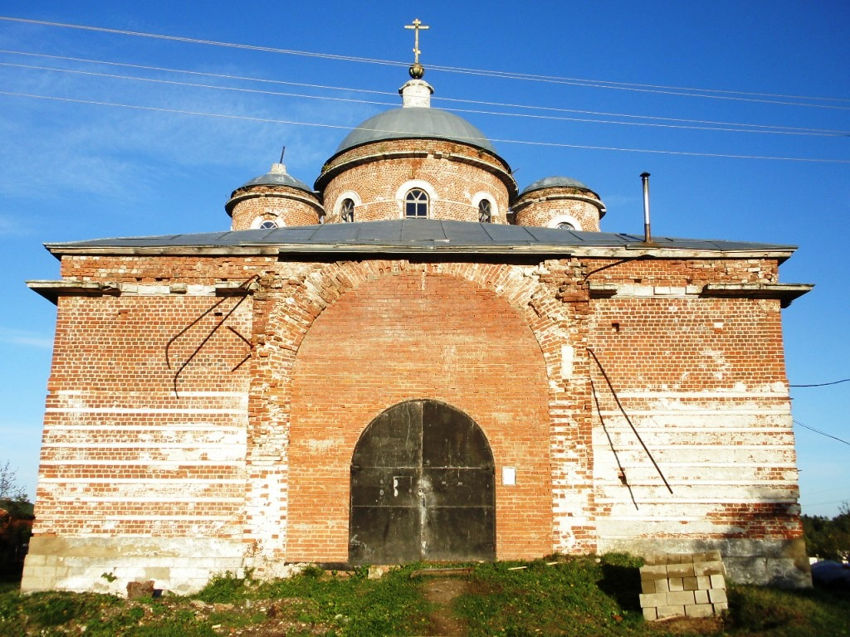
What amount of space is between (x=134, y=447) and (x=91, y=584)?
2070 millimetres

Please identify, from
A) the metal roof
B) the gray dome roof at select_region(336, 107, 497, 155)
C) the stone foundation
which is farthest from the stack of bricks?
the gray dome roof at select_region(336, 107, 497, 155)

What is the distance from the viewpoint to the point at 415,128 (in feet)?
66.3

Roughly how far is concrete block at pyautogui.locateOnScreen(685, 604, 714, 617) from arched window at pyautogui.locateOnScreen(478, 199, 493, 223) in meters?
12.5

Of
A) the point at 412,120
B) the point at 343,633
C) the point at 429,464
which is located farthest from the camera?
the point at 412,120

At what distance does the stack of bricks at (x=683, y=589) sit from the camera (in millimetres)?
8914

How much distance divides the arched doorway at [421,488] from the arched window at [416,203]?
851 cm

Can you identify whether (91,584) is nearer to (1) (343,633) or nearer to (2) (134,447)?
(2) (134,447)

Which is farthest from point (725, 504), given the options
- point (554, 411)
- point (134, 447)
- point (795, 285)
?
point (134, 447)

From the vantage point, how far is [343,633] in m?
8.79

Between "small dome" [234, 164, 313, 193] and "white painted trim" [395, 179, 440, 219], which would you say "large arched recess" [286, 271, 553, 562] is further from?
"small dome" [234, 164, 313, 193]

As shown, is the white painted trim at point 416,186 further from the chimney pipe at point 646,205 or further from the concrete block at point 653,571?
the concrete block at point 653,571

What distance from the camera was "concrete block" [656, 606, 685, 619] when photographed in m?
8.89

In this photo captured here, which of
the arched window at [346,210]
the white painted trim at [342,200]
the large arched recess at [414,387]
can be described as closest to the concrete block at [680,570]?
the large arched recess at [414,387]

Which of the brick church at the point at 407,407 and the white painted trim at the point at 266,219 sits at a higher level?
the white painted trim at the point at 266,219
